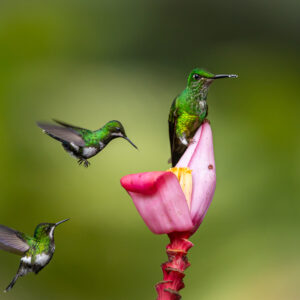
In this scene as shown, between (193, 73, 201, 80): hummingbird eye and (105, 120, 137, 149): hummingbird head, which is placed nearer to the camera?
(193, 73, 201, 80): hummingbird eye

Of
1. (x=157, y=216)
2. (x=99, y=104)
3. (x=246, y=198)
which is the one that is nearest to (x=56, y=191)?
(x=99, y=104)

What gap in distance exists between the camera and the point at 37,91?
2.57 meters

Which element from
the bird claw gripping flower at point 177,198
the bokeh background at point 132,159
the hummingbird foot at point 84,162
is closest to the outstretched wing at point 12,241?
the hummingbird foot at point 84,162

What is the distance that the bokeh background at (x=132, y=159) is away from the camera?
2156 mm

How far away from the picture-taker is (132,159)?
2.34 m

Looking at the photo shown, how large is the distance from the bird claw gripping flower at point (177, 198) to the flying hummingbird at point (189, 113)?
10 millimetres

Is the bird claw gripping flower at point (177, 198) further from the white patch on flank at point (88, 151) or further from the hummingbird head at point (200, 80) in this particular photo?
the white patch on flank at point (88, 151)

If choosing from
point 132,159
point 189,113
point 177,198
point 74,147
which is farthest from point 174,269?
point 132,159

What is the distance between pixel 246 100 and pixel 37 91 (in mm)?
951

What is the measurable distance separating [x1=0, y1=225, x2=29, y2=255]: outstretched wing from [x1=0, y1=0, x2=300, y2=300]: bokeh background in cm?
131

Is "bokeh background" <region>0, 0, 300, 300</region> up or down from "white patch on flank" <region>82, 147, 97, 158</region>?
up

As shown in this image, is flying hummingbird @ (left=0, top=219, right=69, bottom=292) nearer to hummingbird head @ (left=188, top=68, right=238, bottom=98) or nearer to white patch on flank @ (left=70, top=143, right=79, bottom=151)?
white patch on flank @ (left=70, top=143, right=79, bottom=151)

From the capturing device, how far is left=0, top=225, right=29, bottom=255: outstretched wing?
0.77m

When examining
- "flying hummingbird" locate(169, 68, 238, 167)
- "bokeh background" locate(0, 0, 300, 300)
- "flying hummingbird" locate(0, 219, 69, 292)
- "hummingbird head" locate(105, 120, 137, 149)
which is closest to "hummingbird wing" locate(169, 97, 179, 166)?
"flying hummingbird" locate(169, 68, 238, 167)
